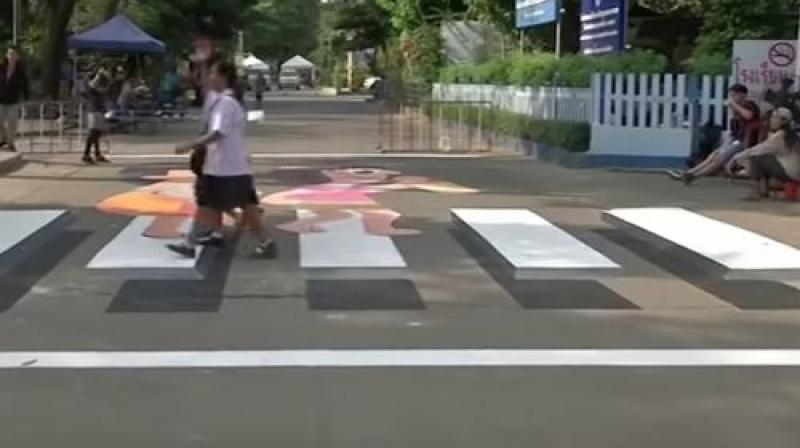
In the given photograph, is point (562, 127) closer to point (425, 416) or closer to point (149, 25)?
point (425, 416)

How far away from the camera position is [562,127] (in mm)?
20562

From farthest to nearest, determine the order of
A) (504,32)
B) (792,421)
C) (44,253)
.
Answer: (504,32), (44,253), (792,421)

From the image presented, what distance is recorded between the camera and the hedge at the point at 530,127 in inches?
794

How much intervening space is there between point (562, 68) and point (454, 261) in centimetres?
1212

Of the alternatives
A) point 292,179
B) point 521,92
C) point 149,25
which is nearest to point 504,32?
point 521,92

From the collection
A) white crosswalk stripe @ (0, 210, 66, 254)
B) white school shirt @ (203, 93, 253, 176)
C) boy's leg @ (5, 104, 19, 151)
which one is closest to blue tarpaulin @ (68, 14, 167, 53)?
boy's leg @ (5, 104, 19, 151)

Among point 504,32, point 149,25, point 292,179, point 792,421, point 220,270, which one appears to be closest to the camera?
point 792,421

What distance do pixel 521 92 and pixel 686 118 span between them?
6485 mm

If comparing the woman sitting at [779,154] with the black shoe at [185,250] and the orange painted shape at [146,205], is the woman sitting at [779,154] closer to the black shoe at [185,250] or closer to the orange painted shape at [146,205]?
the orange painted shape at [146,205]

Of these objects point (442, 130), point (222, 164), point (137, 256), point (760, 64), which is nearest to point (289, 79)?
point (442, 130)

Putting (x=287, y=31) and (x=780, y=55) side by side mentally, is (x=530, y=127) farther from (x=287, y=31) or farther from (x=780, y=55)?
(x=287, y=31)

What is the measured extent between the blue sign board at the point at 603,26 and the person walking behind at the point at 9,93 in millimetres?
9982

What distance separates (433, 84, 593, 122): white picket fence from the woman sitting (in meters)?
5.63

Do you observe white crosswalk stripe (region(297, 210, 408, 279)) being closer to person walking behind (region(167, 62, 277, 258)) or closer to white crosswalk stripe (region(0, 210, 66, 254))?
person walking behind (region(167, 62, 277, 258))
